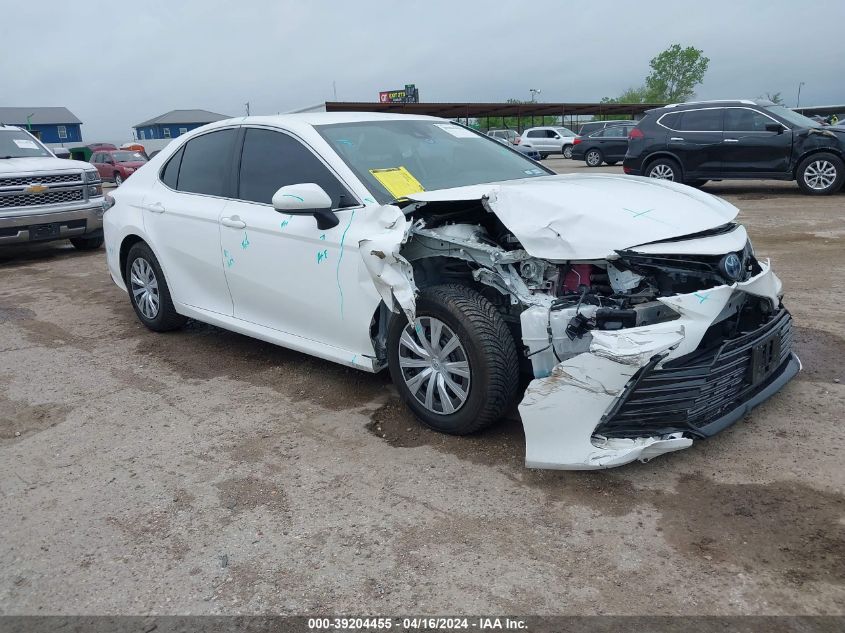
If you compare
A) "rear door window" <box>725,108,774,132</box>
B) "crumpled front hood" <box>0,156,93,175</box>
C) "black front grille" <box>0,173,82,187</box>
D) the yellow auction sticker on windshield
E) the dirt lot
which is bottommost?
the dirt lot

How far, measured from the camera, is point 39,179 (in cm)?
955

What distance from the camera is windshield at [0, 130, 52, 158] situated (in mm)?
10210

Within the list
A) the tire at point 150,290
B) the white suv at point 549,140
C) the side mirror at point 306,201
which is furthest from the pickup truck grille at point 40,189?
the white suv at point 549,140

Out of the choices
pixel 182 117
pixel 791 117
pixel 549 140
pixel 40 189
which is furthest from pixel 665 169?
pixel 182 117

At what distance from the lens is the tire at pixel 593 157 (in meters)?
23.6

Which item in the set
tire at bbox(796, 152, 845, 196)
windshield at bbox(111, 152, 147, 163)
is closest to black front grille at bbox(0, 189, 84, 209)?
tire at bbox(796, 152, 845, 196)

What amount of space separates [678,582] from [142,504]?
231 centimetres

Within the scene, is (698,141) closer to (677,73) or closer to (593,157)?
(593,157)

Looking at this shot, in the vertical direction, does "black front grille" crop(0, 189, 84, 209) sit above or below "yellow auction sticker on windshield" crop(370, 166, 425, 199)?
below

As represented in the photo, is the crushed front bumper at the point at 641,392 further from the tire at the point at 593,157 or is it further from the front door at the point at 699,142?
the tire at the point at 593,157

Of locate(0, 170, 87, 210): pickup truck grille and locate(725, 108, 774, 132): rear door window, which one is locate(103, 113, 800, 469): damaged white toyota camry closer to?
locate(0, 170, 87, 210): pickup truck grille

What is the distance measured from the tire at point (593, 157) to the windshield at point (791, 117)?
36.3 feet

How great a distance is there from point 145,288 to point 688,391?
4315 mm

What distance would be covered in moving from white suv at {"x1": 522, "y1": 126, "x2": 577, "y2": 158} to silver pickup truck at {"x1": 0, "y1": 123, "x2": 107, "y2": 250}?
87.4ft
